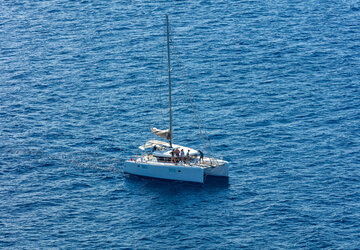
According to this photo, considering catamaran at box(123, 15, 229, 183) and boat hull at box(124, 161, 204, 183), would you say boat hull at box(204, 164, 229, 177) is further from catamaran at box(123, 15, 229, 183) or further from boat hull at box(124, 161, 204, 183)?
boat hull at box(124, 161, 204, 183)

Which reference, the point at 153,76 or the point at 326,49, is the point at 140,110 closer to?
the point at 153,76

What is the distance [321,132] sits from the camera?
400 ft

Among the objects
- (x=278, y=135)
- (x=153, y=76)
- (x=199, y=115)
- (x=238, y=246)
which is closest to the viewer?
(x=238, y=246)

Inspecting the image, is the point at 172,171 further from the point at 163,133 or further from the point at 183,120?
the point at 183,120

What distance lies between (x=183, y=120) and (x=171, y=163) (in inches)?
702

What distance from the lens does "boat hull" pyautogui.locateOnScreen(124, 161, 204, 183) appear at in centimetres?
11100

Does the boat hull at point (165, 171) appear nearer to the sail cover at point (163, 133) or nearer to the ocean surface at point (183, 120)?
the ocean surface at point (183, 120)

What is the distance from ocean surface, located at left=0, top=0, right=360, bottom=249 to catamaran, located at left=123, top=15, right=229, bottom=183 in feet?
5.28

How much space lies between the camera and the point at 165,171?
369 ft

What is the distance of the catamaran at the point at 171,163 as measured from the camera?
111375 mm

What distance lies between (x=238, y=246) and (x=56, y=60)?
70954 millimetres

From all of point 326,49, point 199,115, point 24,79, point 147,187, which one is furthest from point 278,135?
point 24,79

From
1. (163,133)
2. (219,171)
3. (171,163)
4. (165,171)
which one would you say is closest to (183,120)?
(163,133)

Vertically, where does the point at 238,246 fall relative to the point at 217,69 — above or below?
below
